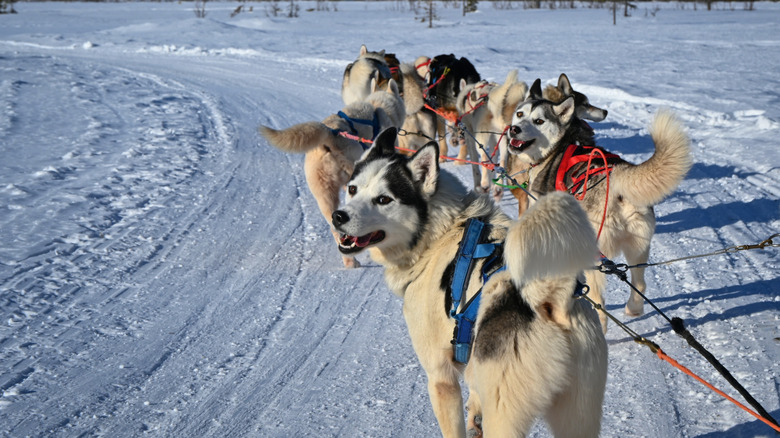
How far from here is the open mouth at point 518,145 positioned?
16.7ft

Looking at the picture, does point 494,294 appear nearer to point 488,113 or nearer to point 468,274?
point 468,274

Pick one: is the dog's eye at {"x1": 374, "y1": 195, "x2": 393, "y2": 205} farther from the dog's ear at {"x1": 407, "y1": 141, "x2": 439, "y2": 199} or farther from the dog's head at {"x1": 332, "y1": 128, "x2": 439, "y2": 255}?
the dog's ear at {"x1": 407, "y1": 141, "x2": 439, "y2": 199}

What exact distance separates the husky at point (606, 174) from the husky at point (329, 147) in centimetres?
125

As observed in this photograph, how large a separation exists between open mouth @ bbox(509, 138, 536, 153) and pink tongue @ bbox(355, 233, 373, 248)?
2.43 meters

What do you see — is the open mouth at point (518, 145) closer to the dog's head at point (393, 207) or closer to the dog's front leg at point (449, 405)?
the dog's head at point (393, 207)

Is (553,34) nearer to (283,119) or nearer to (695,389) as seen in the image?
(283,119)

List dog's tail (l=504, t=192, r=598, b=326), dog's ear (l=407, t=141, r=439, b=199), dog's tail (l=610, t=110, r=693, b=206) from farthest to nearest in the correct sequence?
dog's tail (l=610, t=110, r=693, b=206) → dog's ear (l=407, t=141, r=439, b=199) → dog's tail (l=504, t=192, r=598, b=326)

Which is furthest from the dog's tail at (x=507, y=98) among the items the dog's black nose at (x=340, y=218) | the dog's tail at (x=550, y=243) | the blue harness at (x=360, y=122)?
the dog's tail at (x=550, y=243)

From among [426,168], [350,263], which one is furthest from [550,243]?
[350,263]

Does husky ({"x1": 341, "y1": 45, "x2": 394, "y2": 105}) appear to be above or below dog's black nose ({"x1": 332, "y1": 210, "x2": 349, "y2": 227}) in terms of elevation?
above

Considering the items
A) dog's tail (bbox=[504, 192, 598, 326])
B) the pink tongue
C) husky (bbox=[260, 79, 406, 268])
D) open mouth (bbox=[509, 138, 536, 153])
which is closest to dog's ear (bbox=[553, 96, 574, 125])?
open mouth (bbox=[509, 138, 536, 153])

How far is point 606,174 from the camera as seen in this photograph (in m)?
4.14

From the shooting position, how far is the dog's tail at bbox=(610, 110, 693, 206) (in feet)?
12.2

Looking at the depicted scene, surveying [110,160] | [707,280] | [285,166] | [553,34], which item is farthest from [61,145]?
[553,34]
